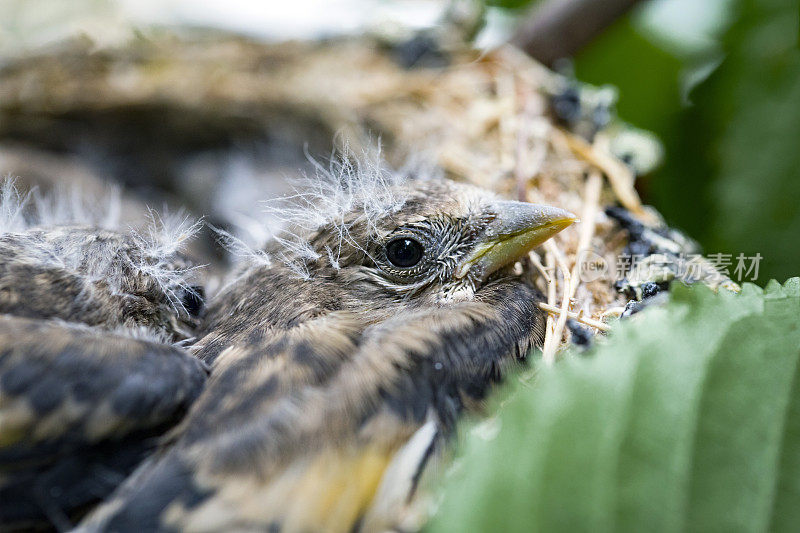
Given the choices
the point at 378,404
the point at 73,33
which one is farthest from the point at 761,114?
the point at 73,33

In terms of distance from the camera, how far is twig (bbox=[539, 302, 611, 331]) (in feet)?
2.52

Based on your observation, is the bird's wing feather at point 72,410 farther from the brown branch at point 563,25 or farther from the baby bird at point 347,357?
the brown branch at point 563,25

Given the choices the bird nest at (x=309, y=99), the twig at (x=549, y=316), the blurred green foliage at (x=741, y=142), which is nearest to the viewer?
the twig at (x=549, y=316)

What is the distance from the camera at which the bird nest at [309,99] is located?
1.29 m

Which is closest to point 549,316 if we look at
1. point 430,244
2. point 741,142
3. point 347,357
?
point 430,244

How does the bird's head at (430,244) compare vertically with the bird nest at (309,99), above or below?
below

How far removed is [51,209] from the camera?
50.2 inches

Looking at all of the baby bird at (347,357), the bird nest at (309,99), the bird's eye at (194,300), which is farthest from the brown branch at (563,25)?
the bird's eye at (194,300)

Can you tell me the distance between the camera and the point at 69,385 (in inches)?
24.1

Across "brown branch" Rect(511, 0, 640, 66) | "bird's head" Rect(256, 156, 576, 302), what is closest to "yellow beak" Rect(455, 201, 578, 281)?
"bird's head" Rect(256, 156, 576, 302)

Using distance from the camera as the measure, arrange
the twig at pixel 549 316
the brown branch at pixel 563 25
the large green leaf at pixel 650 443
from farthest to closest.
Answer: the brown branch at pixel 563 25
the twig at pixel 549 316
the large green leaf at pixel 650 443

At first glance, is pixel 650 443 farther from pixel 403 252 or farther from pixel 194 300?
pixel 194 300

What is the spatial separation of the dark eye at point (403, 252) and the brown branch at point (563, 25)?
35.1 inches

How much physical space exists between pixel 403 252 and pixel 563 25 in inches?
36.2
